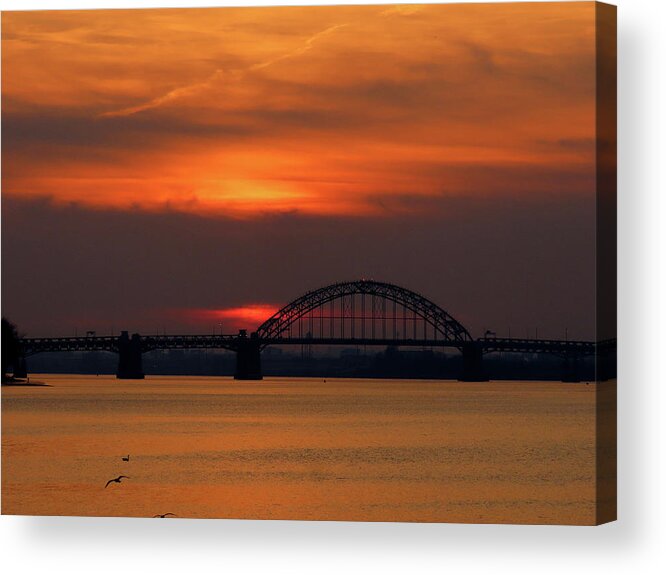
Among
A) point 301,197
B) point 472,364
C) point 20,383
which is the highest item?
point 301,197

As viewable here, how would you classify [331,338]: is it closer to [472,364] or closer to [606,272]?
[472,364]

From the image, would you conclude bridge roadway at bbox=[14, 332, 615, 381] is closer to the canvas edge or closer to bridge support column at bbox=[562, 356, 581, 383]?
bridge support column at bbox=[562, 356, 581, 383]

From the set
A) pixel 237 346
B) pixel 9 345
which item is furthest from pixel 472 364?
pixel 9 345

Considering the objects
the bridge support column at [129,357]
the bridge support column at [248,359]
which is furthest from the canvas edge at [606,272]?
the bridge support column at [129,357]

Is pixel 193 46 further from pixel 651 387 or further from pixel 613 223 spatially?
pixel 651 387

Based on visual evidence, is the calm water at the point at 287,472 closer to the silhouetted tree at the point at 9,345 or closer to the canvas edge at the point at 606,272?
the canvas edge at the point at 606,272

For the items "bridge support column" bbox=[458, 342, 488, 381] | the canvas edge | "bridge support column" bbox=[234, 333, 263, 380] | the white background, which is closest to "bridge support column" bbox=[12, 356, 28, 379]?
"bridge support column" bbox=[234, 333, 263, 380]
